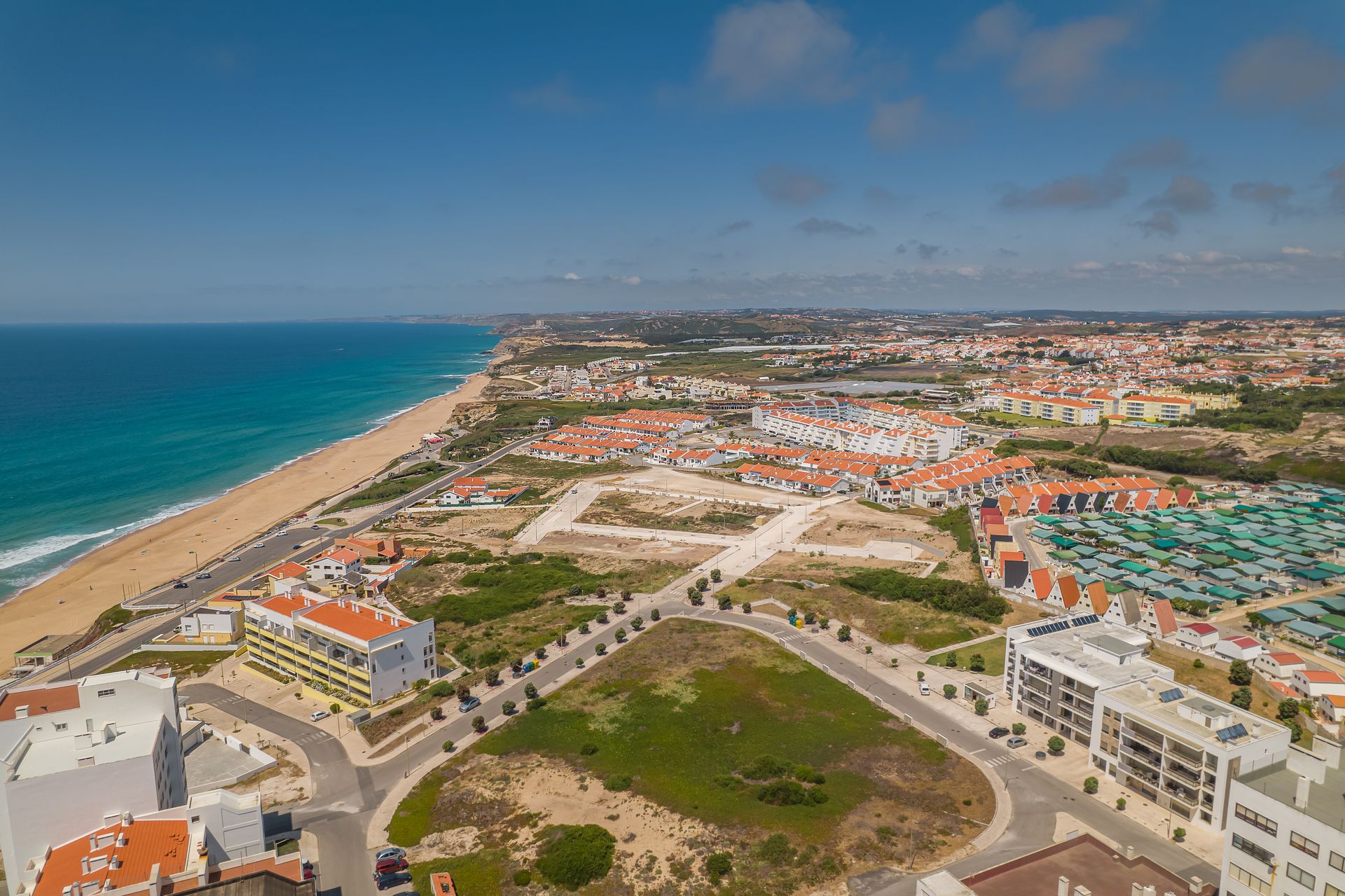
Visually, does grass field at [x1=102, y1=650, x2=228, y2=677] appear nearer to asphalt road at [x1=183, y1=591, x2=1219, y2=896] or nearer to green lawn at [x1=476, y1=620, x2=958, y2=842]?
asphalt road at [x1=183, y1=591, x2=1219, y2=896]

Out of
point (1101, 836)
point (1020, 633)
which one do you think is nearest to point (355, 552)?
point (1020, 633)

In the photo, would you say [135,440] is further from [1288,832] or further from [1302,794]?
[1302,794]

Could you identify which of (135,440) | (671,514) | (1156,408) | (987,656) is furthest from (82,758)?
(1156,408)

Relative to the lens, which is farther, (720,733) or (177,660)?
(177,660)

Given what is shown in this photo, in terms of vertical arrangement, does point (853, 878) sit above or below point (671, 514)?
above

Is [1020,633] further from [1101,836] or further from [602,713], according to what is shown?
[602,713]

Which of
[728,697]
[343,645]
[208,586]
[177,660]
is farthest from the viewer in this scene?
[208,586]

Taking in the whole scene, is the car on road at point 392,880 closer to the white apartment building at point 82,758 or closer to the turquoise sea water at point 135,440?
the white apartment building at point 82,758

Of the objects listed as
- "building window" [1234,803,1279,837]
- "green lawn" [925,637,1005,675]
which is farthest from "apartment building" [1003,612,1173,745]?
"building window" [1234,803,1279,837]
